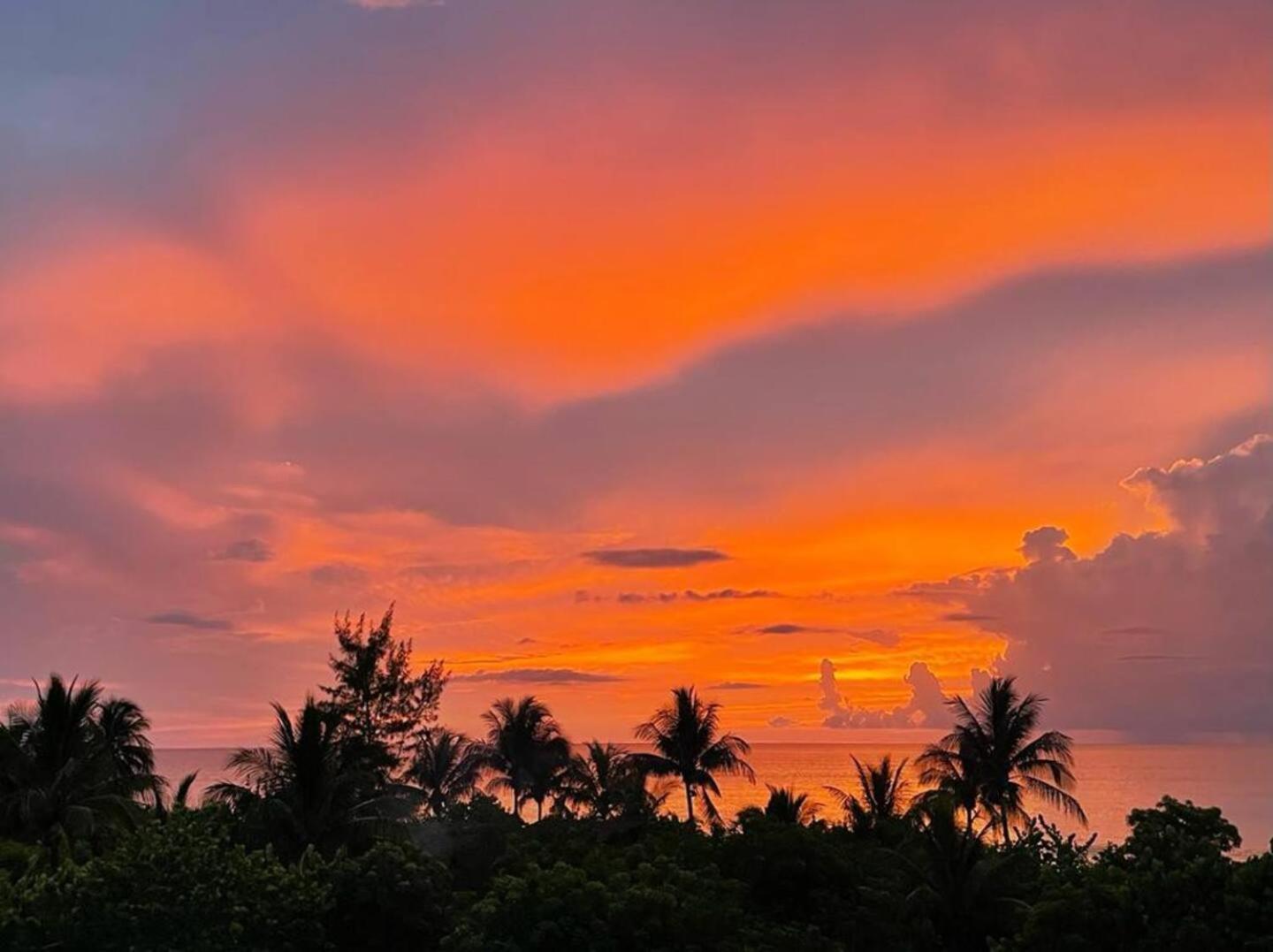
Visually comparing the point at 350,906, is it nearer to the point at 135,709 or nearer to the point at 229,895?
the point at 229,895

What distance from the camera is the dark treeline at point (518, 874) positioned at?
27.8 meters

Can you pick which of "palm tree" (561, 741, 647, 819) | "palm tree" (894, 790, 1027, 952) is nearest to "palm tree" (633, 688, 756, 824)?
"palm tree" (561, 741, 647, 819)

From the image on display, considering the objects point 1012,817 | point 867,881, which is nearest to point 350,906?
point 867,881

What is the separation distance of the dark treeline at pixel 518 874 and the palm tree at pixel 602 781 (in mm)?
9964

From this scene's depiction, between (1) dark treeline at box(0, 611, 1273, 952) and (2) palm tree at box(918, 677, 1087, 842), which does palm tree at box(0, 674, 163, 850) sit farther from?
(2) palm tree at box(918, 677, 1087, 842)

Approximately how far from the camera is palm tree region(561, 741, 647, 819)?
65500 millimetres

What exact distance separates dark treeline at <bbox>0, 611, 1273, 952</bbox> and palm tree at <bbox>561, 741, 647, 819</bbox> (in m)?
9.96

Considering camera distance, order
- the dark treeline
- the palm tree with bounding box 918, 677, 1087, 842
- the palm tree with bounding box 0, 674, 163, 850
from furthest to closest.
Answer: the palm tree with bounding box 918, 677, 1087, 842
the palm tree with bounding box 0, 674, 163, 850
the dark treeline

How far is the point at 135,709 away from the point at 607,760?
2606cm

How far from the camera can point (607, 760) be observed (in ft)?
246

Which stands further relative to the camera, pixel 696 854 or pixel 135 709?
A: pixel 135 709

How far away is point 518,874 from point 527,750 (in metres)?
41.2

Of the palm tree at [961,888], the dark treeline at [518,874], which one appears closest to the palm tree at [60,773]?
the dark treeline at [518,874]

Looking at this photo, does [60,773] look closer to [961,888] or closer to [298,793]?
[298,793]
